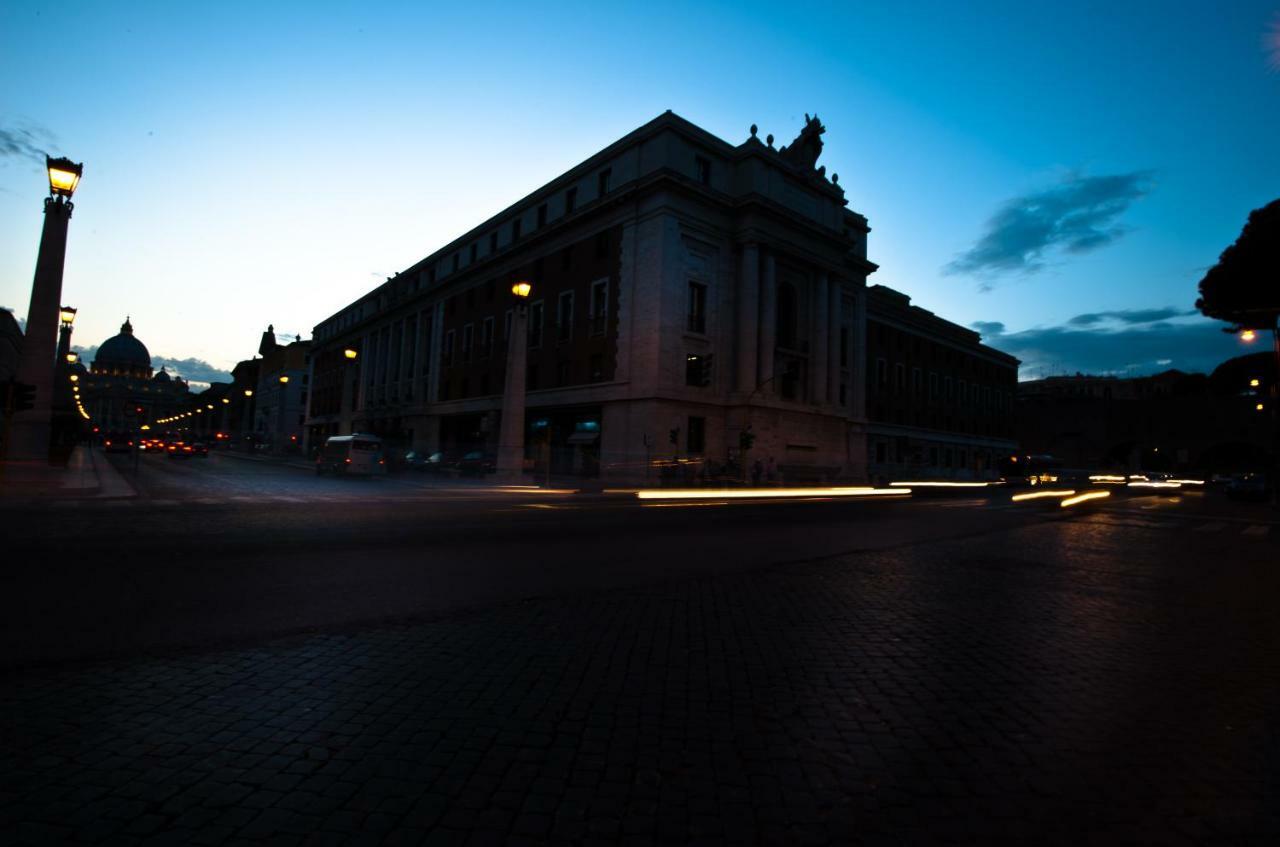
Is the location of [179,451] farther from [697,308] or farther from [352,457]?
[697,308]

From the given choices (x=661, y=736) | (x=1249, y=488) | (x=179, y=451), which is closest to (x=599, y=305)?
(x=179, y=451)

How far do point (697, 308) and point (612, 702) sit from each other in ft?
113

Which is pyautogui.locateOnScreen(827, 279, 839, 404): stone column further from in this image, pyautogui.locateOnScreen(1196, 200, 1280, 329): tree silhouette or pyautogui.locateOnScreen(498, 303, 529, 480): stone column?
pyautogui.locateOnScreen(498, 303, 529, 480): stone column

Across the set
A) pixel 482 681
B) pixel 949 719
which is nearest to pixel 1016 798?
pixel 949 719

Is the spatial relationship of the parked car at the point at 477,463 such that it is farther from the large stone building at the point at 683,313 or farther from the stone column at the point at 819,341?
the stone column at the point at 819,341

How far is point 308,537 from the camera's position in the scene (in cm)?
984

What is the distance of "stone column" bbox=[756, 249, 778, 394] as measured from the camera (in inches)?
1490

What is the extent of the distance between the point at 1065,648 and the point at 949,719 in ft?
7.70

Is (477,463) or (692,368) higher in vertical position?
(692,368)

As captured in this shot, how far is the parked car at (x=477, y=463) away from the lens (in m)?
32.2

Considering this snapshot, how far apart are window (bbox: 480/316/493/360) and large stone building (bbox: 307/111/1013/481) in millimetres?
194

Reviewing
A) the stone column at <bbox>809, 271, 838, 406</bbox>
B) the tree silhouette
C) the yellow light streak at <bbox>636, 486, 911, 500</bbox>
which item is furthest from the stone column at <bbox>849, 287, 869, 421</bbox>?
the tree silhouette

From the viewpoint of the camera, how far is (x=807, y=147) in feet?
146

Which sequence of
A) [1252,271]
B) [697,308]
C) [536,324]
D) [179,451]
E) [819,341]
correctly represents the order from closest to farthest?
1. [697,308]
2. [1252,271]
3. [819,341]
4. [536,324]
5. [179,451]
